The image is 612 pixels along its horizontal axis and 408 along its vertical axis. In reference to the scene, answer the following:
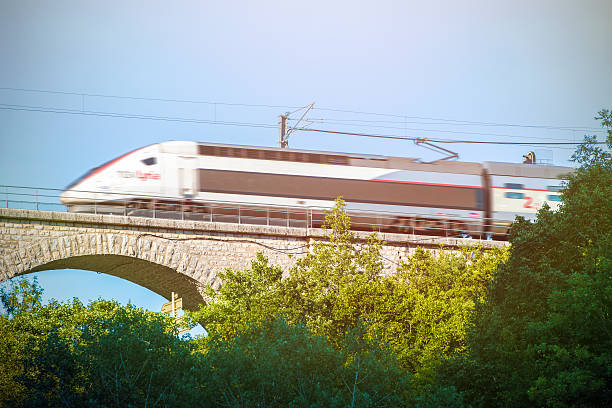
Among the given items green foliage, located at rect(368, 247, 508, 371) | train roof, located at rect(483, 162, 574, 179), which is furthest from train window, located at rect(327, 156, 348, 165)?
green foliage, located at rect(368, 247, 508, 371)

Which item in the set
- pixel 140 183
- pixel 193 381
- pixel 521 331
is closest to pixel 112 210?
pixel 140 183

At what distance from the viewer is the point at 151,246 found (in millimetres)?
21062

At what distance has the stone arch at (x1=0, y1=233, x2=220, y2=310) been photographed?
19.6m

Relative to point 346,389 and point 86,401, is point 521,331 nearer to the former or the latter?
point 346,389

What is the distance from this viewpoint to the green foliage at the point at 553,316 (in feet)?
39.7

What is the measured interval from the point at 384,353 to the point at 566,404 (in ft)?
12.5

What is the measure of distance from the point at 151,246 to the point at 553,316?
13.2 metres

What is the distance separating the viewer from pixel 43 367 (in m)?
13.3

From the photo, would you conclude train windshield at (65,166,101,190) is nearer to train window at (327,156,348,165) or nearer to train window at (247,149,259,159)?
train window at (247,149,259,159)

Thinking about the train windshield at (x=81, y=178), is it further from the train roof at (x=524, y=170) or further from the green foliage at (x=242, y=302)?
the train roof at (x=524, y=170)

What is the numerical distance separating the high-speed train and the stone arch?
1790 mm

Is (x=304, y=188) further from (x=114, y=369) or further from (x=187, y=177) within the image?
(x=114, y=369)

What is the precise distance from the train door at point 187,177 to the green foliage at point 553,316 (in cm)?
Answer: 1344

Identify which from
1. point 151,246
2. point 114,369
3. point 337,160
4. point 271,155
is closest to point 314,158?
point 337,160
